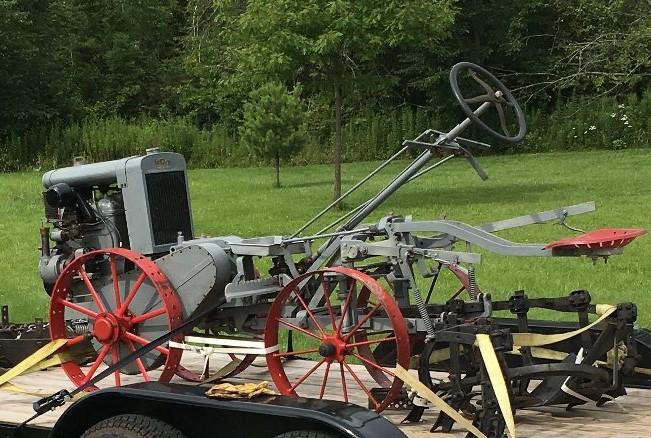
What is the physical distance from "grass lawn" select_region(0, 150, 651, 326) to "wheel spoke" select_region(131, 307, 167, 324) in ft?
12.0

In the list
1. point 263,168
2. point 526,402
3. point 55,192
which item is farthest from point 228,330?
point 263,168

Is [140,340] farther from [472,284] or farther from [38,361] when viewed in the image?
[472,284]

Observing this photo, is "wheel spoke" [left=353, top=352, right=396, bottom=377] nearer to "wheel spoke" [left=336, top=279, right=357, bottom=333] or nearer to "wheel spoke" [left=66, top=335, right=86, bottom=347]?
"wheel spoke" [left=336, top=279, right=357, bottom=333]

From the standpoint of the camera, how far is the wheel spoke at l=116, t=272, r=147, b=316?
4.45 metres

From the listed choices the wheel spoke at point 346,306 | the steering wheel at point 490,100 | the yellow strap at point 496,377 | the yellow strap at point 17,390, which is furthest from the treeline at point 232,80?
the yellow strap at point 496,377

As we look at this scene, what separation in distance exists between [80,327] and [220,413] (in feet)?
5.51

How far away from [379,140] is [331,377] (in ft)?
67.5

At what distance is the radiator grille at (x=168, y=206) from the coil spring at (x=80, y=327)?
485 millimetres

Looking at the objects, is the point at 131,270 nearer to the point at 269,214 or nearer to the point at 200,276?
the point at 200,276

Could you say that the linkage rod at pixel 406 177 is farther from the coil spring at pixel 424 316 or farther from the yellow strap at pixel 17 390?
the yellow strap at pixel 17 390

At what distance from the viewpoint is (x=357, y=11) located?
45.2 ft

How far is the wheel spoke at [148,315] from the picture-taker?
→ 14.6ft

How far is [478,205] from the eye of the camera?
14.3 meters

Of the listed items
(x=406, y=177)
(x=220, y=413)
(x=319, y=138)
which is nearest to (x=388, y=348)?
(x=406, y=177)
